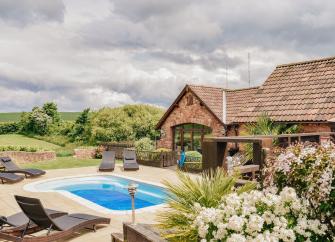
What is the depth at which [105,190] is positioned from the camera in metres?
17.8

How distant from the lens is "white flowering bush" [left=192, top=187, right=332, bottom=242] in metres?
3.89

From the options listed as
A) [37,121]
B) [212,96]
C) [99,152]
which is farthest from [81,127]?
[212,96]

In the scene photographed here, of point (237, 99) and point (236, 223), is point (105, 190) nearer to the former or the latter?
point (237, 99)

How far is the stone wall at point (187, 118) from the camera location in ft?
80.1

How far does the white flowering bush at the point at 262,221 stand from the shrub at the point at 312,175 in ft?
0.51

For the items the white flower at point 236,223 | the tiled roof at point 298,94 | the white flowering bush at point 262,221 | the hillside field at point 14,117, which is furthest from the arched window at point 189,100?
the hillside field at point 14,117

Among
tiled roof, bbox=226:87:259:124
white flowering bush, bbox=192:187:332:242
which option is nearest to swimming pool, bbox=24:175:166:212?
tiled roof, bbox=226:87:259:124

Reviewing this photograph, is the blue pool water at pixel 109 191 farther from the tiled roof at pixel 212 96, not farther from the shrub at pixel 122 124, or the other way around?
the shrub at pixel 122 124

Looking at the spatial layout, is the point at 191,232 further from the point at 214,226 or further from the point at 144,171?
the point at 144,171

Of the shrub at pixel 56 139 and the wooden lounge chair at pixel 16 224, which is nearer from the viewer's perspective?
the wooden lounge chair at pixel 16 224

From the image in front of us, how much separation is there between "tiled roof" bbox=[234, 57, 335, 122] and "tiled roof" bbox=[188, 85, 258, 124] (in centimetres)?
334

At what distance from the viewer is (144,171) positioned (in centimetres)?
2100

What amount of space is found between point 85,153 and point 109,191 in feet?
36.1

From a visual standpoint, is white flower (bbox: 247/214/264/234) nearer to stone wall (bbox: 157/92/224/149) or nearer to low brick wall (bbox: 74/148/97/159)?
stone wall (bbox: 157/92/224/149)
